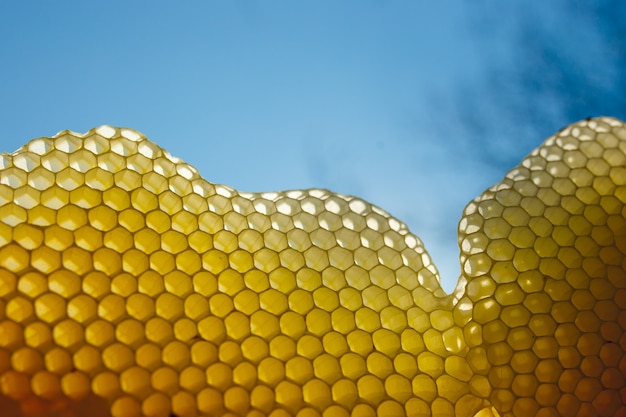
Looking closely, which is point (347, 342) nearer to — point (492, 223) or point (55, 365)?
point (492, 223)

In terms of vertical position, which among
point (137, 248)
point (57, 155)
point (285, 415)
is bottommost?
point (285, 415)

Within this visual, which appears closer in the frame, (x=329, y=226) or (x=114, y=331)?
(x=114, y=331)

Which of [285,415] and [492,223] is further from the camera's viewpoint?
[492,223]

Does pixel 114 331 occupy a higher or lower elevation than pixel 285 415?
higher

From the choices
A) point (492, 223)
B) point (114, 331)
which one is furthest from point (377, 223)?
point (114, 331)

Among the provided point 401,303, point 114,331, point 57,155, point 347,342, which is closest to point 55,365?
point 114,331

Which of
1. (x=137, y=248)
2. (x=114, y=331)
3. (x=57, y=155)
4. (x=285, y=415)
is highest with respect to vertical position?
(x=57, y=155)

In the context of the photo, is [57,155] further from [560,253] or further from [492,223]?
[560,253]
